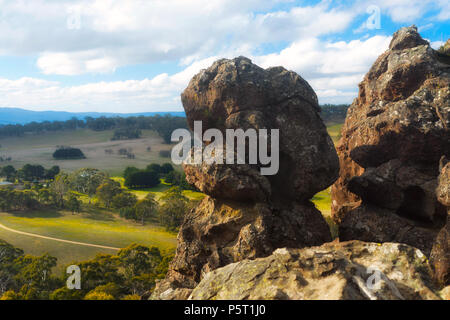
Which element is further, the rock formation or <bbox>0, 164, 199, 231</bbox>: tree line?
<bbox>0, 164, 199, 231</bbox>: tree line

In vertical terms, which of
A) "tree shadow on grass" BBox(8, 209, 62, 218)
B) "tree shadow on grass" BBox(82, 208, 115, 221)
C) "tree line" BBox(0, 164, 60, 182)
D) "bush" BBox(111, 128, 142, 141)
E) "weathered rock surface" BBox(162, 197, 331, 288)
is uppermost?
"bush" BBox(111, 128, 142, 141)

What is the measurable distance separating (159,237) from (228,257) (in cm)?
3669

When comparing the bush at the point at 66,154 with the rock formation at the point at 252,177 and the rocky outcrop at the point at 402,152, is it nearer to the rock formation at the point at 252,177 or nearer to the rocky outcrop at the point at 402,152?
the rock formation at the point at 252,177

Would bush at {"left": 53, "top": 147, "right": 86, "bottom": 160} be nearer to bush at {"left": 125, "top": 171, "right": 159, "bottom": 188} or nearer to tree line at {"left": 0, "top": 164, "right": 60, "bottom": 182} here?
tree line at {"left": 0, "top": 164, "right": 60, "bottom": 182}

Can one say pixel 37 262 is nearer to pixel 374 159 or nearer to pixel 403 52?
pixel 374 159

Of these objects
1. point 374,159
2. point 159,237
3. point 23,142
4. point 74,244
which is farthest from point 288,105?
point 23,142

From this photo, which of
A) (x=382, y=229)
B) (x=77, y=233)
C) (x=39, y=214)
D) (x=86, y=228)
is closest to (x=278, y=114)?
(x=382, y=229)

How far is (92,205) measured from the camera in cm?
6812

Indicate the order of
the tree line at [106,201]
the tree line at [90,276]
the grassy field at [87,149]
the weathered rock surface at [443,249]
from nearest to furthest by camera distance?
the weathered rock surface at [443,249] → the tree line at [90,276] → the tree line at [106,201] → the grassy field at [87,149]

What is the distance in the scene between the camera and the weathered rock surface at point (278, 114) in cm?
1653

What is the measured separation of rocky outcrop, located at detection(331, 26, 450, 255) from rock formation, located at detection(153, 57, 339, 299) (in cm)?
235

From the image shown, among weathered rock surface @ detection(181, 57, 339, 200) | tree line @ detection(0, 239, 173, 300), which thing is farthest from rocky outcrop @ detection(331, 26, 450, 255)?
tree line @ detection(0, 239, 173, 300)

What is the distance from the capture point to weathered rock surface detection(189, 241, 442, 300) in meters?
7.89

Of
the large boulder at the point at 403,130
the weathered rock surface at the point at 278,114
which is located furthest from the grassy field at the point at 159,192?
the weathered rock surface at the point at 278,114
